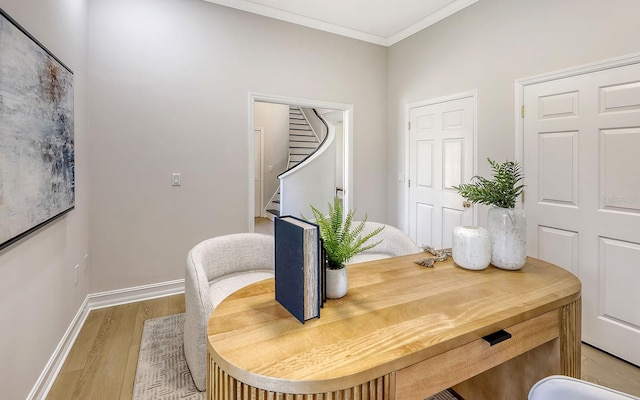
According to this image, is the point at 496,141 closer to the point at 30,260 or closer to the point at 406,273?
the point at 406,273

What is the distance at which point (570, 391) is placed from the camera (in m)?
0.71

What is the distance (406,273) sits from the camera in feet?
4.54

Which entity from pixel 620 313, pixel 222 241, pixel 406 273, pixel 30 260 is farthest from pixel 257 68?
pixel 620 313

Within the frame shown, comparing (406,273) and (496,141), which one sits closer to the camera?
(406,273)

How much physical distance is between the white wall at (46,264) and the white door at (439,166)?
10.6 ft

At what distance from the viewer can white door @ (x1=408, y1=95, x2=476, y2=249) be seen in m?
3.16

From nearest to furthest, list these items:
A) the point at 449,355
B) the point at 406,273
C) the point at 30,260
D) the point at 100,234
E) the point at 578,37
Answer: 1. the point at 449,355
2. the point at 406,273
3. the point at 30,260
4. the point at 578,37
5. the point at 100,234

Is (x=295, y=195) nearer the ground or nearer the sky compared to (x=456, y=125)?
nearer the ground

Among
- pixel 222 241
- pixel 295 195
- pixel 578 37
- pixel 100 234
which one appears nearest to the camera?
pixel 222 241

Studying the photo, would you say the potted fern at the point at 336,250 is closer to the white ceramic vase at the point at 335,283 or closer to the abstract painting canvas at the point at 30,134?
the white ceramic vase at the point at 335,283

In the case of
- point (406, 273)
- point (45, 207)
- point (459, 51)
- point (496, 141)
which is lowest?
point (406, 273)

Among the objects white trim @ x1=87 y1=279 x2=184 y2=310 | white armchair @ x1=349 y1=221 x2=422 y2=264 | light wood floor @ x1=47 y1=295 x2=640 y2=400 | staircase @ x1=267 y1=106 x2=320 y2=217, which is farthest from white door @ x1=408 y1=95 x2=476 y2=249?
staircase @ x1=267 y1=106 x2=320 y2=217

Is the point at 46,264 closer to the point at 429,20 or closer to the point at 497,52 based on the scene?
the point at 497,52

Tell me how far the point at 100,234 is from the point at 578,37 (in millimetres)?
4044
